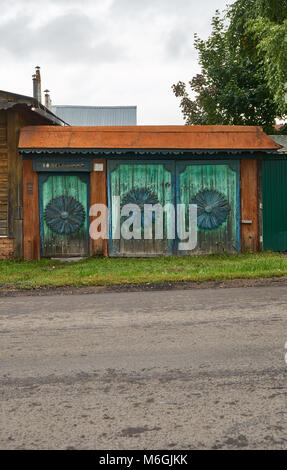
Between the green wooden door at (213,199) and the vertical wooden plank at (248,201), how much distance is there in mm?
137

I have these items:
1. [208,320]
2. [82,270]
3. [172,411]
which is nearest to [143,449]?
[172,411]

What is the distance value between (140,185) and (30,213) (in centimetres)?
283

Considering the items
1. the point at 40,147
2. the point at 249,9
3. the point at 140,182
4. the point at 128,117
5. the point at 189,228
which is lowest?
the point at 189,228

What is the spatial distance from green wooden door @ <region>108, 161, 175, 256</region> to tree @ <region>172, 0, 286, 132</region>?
886cm

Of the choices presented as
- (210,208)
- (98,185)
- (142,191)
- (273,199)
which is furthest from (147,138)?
(273,199)

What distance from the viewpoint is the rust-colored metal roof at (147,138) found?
12.0 metres

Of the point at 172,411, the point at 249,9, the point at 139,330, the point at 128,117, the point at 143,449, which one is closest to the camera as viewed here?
the point at 143,449

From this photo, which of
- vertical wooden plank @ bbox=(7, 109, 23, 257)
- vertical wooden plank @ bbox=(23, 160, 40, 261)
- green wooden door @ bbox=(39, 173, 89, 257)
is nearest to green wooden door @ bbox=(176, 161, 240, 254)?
green wooden door @ bbox=(39, 173, 89, 257)

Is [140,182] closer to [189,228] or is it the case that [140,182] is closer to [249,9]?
[189,228]

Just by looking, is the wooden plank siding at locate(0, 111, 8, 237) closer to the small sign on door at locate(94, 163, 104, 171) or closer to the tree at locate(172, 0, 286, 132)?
the small sign on door at locate(94, 163, 104, 171)

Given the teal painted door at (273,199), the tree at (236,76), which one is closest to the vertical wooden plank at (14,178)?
the teal painted door at (273,199)

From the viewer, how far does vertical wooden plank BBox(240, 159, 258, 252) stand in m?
12.5

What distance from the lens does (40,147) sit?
11828 mm

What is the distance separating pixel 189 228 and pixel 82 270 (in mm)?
3357
